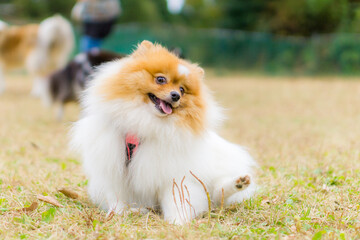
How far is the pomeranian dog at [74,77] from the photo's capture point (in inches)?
217

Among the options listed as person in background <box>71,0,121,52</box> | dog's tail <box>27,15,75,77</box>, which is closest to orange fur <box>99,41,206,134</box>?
person in background <box>71,0,121,52</box>

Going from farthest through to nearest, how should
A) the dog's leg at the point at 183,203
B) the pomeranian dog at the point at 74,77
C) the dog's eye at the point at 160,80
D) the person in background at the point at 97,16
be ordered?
the person in background at the point at 97,16 → the pomeranian dog at the point at 74,77 → the dog's eye at the point at 160,80 → the dog's leg at the point at 183,203

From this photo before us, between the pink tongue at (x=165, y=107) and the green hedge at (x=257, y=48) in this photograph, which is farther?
the green hedge at (x=257, y=48)

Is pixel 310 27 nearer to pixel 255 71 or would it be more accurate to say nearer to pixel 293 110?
pixel 255 71

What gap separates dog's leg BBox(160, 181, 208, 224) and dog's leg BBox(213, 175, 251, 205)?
127 mm

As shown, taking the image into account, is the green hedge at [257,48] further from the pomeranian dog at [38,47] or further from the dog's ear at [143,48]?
the dog's ear at [143,48]

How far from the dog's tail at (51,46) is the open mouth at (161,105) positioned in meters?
7.42

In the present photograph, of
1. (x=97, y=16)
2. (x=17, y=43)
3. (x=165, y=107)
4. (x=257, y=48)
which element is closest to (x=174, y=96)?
(x=165, y=107)

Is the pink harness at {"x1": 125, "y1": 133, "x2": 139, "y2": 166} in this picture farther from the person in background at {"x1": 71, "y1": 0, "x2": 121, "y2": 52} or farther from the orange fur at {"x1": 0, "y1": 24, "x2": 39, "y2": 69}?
the orange fur at {"x1": 0, "y1": 24, "x2": 39, "y2": 69}

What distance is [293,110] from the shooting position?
8.23m

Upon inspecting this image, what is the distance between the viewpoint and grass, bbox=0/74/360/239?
231 centimetres

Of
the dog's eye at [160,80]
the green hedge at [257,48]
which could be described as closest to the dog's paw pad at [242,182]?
the dog's eye at [160,80]

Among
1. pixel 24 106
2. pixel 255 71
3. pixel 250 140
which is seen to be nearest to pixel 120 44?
pixel 255 71

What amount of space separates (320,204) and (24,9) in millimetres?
25653
